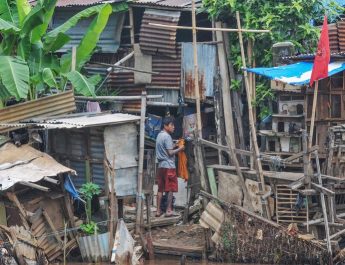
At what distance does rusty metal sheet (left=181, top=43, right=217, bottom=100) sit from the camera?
677 inches

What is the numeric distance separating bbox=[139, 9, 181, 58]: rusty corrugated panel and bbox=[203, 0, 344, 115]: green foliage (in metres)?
0.97

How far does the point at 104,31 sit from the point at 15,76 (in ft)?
12.0

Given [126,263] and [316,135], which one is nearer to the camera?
[126,263]

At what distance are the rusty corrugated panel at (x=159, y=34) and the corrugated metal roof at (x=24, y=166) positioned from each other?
384 centimetres

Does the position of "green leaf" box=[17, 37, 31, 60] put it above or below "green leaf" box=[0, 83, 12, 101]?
above

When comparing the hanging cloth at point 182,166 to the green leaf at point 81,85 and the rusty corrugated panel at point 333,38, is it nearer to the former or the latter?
the green leaf at point 81,85

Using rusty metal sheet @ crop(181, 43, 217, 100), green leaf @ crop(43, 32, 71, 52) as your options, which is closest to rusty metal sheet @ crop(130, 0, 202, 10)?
rusty metal sheet @ crop(181, 43, 217, 100)

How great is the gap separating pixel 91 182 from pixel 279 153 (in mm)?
3246

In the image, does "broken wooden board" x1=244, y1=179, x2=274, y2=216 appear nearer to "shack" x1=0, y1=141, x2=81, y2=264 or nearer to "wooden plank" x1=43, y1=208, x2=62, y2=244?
"shack" x1=0, y1=141, x2=81, y2=264

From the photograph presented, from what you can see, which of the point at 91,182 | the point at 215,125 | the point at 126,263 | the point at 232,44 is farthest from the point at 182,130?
the point at 126,263

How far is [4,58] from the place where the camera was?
15.2 m

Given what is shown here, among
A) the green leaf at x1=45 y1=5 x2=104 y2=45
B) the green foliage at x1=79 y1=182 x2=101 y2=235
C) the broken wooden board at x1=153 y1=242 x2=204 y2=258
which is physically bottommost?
the broken wooden board at x1=153 y1=242 x2=204 y2=258

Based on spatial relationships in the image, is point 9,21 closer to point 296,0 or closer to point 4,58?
point 4,58

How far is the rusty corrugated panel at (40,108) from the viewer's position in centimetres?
1532
